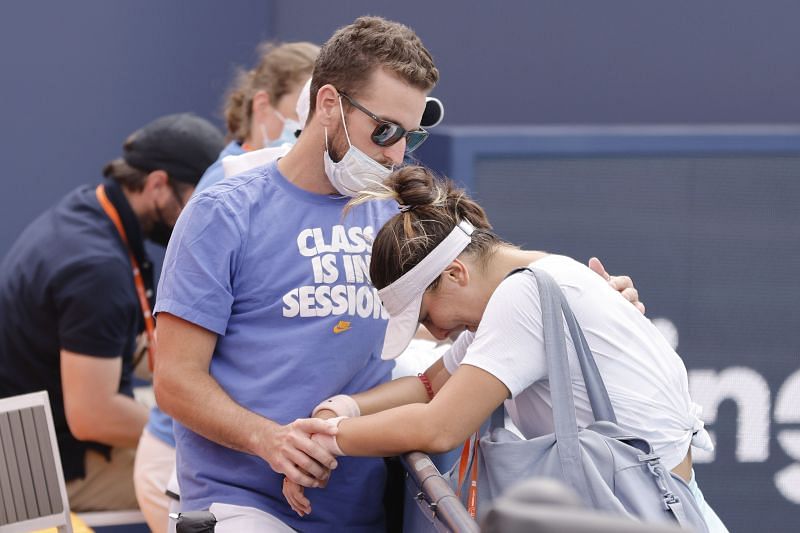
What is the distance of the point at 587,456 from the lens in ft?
6.17

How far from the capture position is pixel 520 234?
3.83 metres

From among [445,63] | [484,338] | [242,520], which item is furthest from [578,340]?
[445,63]

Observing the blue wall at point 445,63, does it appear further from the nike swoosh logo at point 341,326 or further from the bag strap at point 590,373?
the bag strap at point 590,373

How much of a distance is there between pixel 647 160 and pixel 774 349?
778 millimetres

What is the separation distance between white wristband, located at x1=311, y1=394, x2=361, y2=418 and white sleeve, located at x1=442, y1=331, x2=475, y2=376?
0.27m

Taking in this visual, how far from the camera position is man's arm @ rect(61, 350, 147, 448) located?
376 centimetres

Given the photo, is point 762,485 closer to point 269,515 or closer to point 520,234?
point 520,234

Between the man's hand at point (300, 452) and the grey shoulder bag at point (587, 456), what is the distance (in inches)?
12.8

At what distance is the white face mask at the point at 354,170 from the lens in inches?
94.7

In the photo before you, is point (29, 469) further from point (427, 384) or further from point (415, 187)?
point (415, 187)

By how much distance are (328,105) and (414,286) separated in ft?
1.61

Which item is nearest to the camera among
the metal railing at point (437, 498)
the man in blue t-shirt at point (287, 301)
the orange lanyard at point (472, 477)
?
the metal railing at point (437, 498)

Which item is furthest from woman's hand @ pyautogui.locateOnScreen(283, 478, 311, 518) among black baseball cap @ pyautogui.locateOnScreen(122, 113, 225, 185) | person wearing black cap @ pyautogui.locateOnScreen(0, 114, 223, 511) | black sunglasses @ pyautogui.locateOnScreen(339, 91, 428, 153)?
black baseball cap @ pyautogui.locateOnScreen(122, 113, 225, 185)

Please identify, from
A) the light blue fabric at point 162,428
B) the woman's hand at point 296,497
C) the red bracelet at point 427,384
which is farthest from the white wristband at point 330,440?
the light blue fabric at point 162,428
